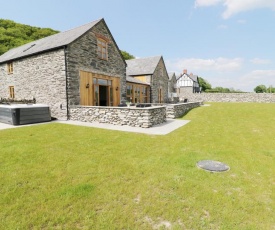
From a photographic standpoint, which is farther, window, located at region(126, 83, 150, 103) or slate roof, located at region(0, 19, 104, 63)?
window, located at region(126, 83, 150, 103)

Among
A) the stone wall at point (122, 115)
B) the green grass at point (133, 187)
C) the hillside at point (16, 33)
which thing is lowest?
the green grass at point (133, 187)

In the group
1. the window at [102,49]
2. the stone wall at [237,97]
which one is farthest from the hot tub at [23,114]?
the stone wall at [237,97]

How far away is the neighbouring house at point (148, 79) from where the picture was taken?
82.9ft

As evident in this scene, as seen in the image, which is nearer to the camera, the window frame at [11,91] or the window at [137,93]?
the window frame at [11,91]

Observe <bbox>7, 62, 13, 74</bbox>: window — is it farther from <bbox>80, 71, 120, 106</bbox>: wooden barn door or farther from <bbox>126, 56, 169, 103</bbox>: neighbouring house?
<bbox>126, 56, 169, 103</bbox>: neighbouring house

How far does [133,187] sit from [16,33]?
48.8 meters

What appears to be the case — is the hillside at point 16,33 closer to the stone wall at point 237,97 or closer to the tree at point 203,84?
the stone wall at point 237,97

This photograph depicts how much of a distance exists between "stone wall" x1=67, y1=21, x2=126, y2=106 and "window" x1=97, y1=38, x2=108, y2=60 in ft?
1.27

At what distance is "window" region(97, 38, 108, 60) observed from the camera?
16.2 m

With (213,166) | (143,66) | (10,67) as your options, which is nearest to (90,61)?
(10,67)

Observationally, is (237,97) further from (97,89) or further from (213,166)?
(213,166)

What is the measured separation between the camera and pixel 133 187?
3.79 m

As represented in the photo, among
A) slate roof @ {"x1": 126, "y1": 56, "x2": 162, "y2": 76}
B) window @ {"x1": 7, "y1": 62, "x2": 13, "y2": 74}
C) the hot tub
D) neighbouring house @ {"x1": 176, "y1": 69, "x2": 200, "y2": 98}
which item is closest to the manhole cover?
the hot tub

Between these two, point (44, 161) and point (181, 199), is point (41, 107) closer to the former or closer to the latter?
point (44, 161)
